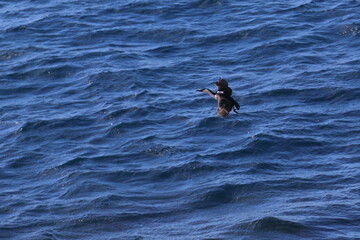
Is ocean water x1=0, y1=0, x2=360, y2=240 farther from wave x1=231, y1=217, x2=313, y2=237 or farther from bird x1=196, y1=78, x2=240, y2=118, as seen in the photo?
bird x1=196, y1=78, x2=240, y2=118

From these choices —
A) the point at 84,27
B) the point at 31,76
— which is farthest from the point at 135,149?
the point at 84,27

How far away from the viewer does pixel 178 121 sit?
36.9 meters

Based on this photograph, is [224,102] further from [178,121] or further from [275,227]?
[178,121]

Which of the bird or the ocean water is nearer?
the bird

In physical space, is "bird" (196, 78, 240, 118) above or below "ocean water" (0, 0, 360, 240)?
above

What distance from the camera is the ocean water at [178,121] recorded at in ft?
98.2

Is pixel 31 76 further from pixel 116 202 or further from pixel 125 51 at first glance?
pixel 116 202

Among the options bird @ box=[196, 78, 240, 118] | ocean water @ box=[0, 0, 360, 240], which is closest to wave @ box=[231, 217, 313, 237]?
ocean water @ box=[0, 0, 360, 240]

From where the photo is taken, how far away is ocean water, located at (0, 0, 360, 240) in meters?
29.9

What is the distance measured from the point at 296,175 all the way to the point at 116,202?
20.8 ft

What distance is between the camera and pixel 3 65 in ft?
141

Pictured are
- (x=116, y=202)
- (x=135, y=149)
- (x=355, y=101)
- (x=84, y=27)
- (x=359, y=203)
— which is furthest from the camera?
(x=84, y=27)

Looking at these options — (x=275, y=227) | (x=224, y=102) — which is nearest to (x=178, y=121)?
(x=275, y=227)

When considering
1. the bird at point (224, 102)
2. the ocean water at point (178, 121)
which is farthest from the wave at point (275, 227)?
the bird at point (224, 102)
